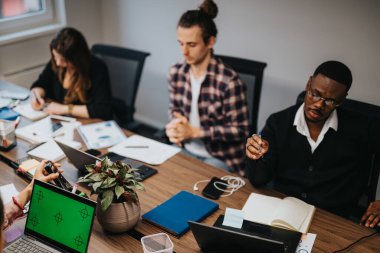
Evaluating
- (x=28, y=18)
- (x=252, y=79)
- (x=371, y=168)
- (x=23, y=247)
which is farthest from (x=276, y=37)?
(x=23, y=247)

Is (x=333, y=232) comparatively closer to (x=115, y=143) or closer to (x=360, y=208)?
(x=360, y=208)

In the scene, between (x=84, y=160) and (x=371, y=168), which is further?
(x=371, y=168)

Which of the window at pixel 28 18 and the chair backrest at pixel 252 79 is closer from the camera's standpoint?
the chair backrest at pixel 252 79

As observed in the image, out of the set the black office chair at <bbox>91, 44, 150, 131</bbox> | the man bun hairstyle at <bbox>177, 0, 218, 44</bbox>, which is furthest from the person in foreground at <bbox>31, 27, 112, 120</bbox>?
the man bun hairstyle at <bbox>177, 0, 218, 44</bbox>

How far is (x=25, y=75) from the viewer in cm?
361

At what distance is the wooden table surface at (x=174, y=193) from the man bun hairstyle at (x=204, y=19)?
71 cm

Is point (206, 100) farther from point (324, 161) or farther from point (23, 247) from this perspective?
point (23, 247)

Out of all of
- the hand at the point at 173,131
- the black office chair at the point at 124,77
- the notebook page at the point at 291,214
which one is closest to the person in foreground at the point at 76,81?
the black office chair at the point at 124,77

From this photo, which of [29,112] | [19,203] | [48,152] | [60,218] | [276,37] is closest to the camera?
[60,218]

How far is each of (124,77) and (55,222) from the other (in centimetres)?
145

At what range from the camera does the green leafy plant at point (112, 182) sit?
162 cm

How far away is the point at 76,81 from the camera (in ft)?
9.04

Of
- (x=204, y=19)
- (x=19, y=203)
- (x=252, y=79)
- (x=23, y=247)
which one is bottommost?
(x=23, y=247)

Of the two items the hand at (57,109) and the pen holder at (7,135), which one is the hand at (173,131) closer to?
the hand at (57,109)
